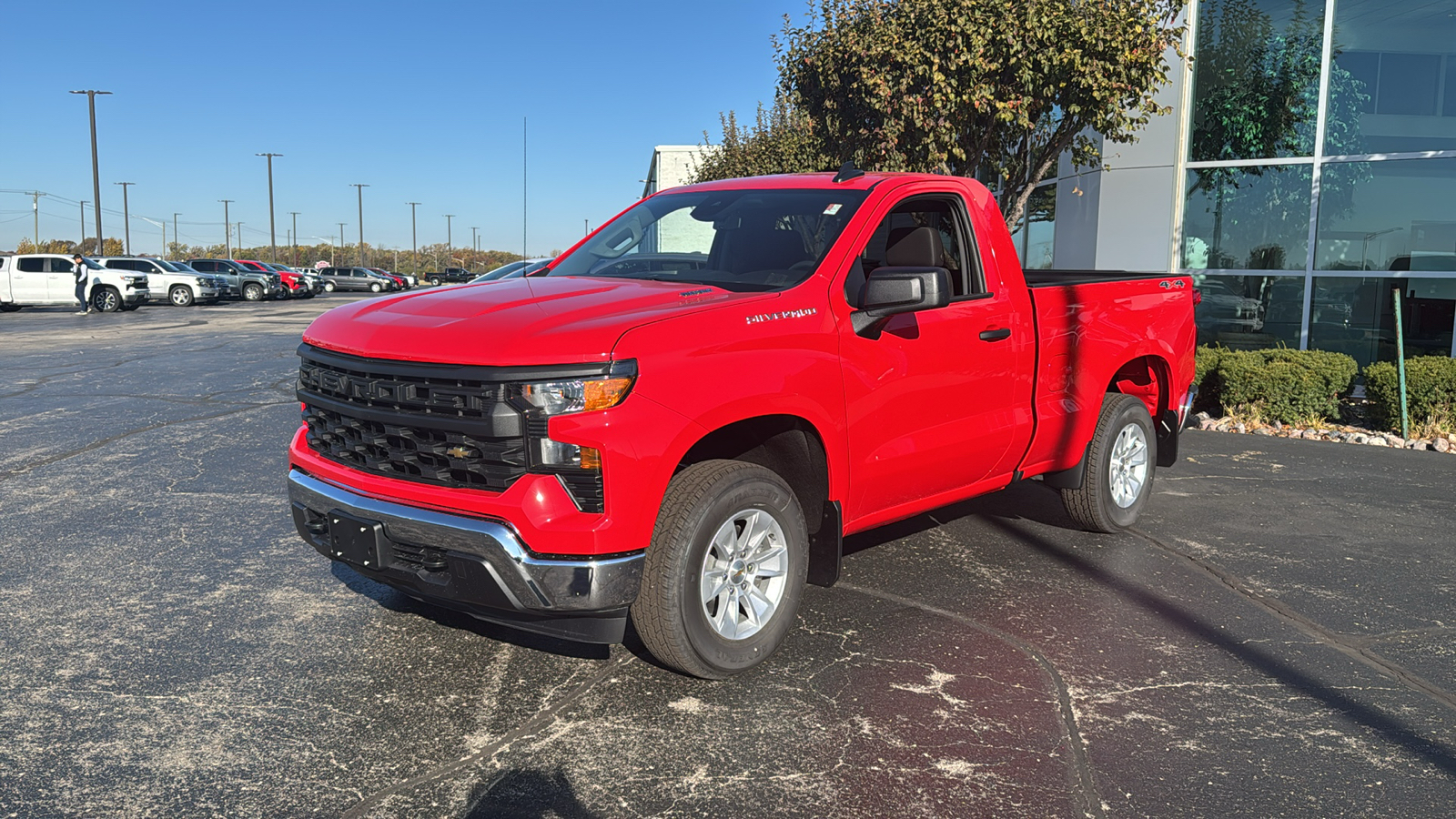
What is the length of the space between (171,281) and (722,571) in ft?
133

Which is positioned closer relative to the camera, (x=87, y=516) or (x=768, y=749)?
(x=768, y=749)

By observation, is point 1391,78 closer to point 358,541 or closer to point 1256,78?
point 1256,78

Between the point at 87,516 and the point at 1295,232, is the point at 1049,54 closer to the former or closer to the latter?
the point at 1295,232

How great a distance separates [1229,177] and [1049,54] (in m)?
3.87

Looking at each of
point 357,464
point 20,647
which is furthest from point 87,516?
point 357,464

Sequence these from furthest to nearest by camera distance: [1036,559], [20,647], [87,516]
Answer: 1. [87,516]
2. [1036,559]
3. [20,647]

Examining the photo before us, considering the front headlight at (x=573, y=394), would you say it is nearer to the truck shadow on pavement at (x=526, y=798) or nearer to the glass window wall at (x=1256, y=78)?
the truck shadow on pavement at (x=526, y=798)

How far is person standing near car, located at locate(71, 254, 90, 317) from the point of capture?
32.2 metres

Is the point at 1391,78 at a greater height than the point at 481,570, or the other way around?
the point at 1391,78

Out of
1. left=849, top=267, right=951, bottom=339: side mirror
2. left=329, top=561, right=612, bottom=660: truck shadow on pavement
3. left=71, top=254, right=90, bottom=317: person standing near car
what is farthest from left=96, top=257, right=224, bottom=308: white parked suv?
left=849, top=267, right=951, bottom=339: side mirror

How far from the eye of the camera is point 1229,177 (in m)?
13.3

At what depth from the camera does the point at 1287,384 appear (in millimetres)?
10531

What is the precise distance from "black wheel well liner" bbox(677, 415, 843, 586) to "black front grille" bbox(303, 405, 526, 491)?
0.80 metres

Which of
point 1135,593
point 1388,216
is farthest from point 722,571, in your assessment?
point 1388,216
